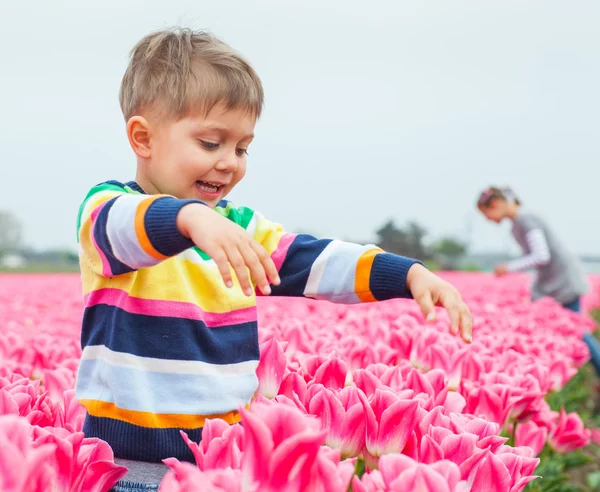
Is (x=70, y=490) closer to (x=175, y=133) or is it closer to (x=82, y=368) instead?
(x=82, y=368)

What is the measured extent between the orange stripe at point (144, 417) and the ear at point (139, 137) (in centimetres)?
63

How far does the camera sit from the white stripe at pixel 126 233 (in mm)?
1304

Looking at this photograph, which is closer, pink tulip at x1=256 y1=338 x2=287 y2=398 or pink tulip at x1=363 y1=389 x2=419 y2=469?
pink tulip at x1=363 y1=389 x2=419 y2=469

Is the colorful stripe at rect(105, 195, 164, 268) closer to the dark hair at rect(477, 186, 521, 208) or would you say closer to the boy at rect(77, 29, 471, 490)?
the boy at rect(77, 29, 471, 490)

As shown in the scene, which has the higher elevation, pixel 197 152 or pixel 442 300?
pixel 197 152

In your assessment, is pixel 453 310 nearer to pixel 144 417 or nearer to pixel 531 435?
pixel 144 417

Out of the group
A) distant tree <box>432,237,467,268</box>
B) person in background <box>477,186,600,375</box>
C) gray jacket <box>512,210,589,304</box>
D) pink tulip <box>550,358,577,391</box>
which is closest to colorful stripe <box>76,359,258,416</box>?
pink tulip <box>550,358,577,391</box>

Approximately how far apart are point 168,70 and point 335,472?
1.20 metres

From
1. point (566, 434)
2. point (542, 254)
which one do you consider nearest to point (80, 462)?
point (566, 434)

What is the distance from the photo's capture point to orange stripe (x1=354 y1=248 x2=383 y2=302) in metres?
1.82

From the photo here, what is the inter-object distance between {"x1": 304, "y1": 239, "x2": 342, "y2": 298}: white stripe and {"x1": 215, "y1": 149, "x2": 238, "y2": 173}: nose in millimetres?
353

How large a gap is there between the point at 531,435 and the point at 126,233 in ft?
5.06

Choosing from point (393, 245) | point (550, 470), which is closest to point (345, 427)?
point (550, 470)

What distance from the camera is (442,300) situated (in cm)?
157
